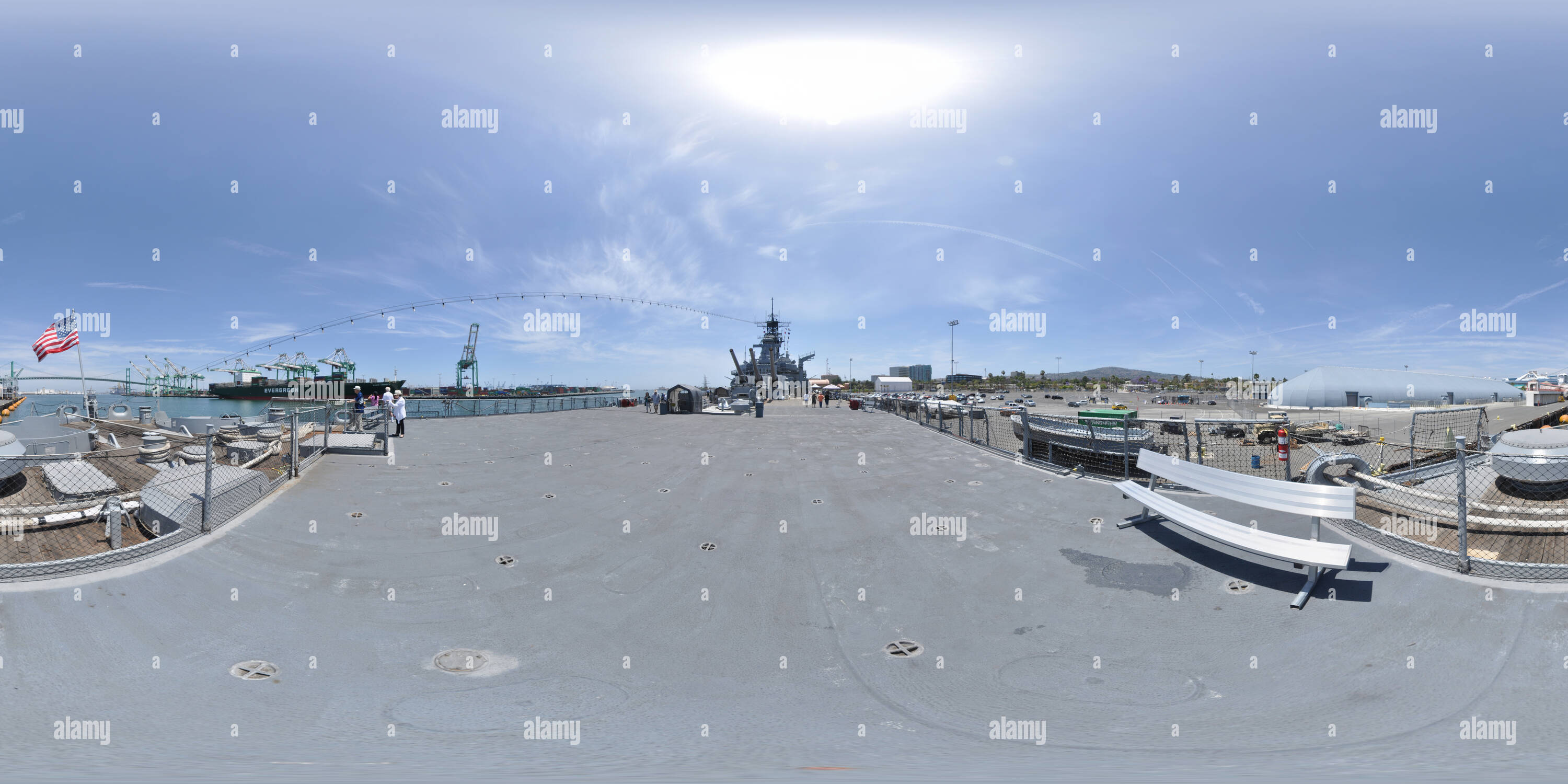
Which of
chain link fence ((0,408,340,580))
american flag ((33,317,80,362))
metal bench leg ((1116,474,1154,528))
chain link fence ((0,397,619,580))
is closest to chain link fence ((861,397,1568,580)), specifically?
metal bench leg ((1116,474,1154,528))

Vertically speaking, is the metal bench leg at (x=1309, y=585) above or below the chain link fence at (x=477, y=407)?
below

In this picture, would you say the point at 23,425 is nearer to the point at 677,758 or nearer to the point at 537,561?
the point at 537,561

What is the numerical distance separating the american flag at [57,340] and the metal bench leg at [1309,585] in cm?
3689

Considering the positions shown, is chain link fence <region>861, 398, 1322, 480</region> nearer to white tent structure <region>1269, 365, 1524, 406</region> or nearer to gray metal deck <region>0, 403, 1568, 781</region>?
gray metal deck <region>0, 403, 1568, 781</region>

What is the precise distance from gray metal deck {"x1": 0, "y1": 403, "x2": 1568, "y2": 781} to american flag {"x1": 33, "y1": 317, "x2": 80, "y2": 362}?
87.2 feet

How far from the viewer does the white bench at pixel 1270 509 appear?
14.4 ft

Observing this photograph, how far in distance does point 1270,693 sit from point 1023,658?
4.82ft

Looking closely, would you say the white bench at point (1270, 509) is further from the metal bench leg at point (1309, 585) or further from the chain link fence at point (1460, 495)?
the chain link fence at point (1460, 495)

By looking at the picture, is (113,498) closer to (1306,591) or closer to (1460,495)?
(1306,591)

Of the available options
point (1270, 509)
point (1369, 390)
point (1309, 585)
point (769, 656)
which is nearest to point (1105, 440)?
point (1270, 509)

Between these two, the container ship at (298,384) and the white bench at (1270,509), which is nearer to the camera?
the white bench at (1270,509)

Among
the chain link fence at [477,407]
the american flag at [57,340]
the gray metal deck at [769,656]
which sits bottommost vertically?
the gray metal deck at [769,656]

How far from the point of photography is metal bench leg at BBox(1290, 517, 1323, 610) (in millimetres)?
4344

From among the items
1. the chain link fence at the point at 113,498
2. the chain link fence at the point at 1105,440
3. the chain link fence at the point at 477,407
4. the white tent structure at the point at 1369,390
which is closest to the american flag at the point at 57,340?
the chain link fence at the point at 477,407
